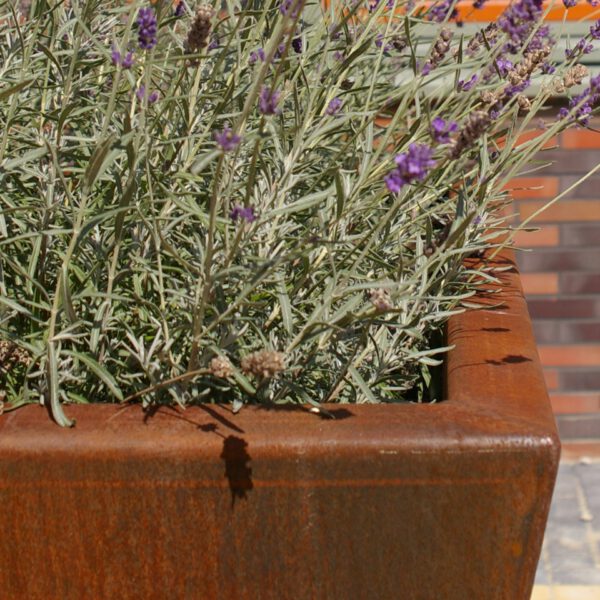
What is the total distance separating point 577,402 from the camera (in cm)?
360

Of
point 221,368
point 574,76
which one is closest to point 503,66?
point 574,76

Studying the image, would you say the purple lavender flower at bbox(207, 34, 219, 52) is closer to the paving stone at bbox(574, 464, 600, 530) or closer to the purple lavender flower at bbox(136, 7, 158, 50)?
the purple lavender flower at bbox(136, 7, 158, 50)

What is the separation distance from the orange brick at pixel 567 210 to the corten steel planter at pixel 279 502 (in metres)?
2.05

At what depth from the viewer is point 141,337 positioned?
1527 mm

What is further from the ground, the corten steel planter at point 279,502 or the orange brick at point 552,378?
the corten steel planter at point 279,502

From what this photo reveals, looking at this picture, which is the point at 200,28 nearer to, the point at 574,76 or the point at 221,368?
the point at 221,368

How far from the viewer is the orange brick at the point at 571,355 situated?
3.57m

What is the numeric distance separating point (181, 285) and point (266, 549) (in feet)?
1.56

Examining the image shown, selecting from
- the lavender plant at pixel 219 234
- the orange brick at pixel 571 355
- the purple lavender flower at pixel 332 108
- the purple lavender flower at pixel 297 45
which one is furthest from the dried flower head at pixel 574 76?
the orange brick at pixel 571 355

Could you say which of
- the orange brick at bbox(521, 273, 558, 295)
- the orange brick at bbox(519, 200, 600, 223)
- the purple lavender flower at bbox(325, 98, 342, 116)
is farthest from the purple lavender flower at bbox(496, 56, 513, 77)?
the orange brick at bbox(521, 273, 558, 295)

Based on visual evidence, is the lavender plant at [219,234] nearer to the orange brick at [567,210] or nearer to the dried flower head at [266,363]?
the dried flower head at [266,363]

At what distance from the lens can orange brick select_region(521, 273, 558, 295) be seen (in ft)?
11.5

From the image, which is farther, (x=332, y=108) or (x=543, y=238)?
(x=543, y=238)

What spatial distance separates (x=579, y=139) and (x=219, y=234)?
6.52ft
